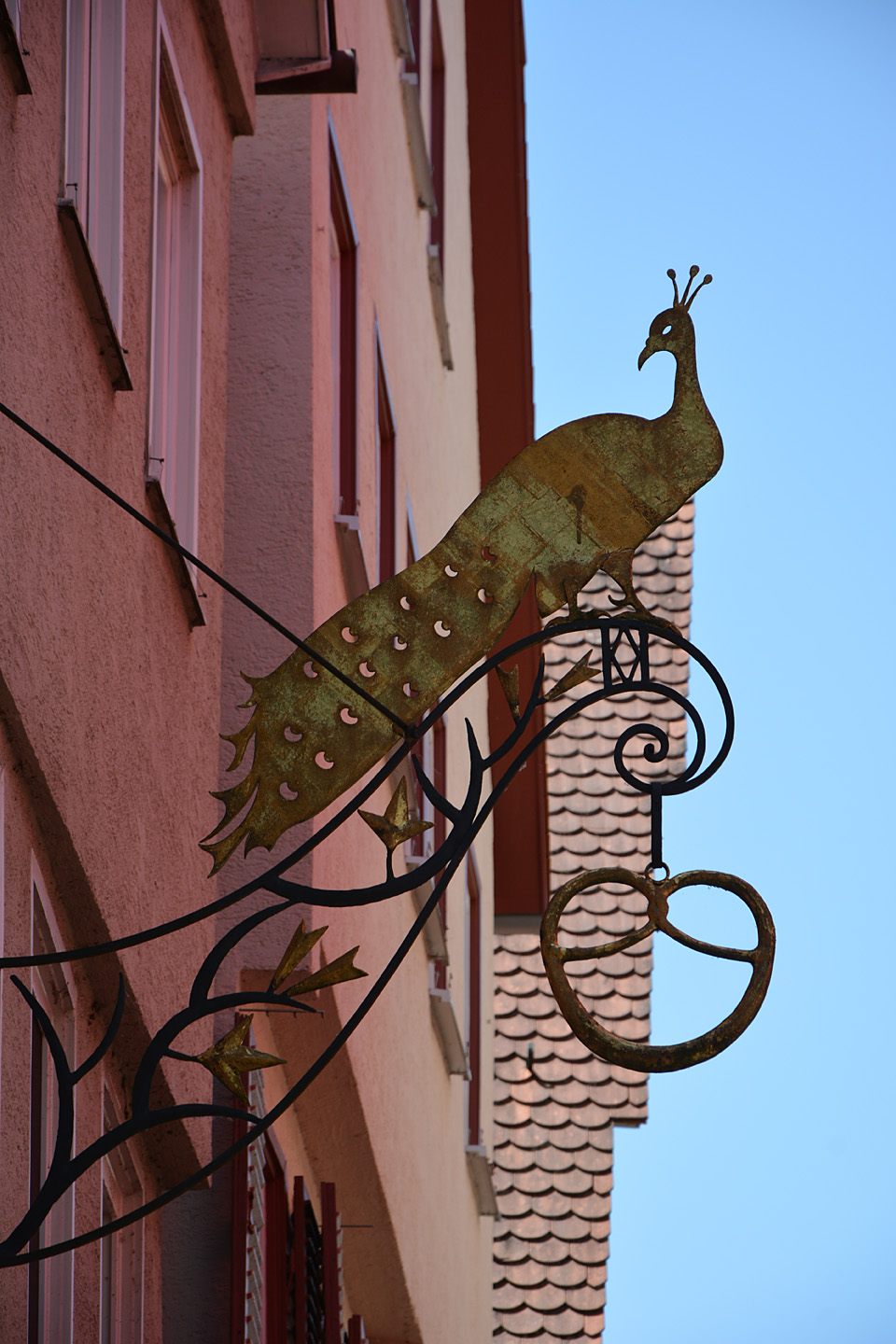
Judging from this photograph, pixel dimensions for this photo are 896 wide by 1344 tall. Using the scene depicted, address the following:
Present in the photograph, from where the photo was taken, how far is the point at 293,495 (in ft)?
21.1

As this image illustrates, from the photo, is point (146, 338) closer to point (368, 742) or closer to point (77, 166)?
point (77, 166)

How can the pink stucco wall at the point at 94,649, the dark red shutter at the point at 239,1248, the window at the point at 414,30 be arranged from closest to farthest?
the pink stucco wall at the point at 94,649 → the dark red shutter at the point at 239,1248 → the window at the point at 414,30

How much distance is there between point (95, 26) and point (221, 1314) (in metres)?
3.25

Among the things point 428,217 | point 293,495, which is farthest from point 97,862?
point 428,217

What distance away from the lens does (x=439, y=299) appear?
10617 mm

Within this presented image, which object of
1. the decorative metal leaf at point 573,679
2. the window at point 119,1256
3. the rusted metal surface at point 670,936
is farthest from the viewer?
the window at point 119,1256

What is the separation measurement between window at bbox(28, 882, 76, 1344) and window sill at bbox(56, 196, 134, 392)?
1.02 metres

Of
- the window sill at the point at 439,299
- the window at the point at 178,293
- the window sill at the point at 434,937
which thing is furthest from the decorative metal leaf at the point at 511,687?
the window sill at the point at 439,299

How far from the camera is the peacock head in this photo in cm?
363

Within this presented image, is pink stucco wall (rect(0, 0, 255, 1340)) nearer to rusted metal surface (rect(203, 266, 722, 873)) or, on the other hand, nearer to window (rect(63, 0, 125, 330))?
window (rect(63, 0, 125, 330))

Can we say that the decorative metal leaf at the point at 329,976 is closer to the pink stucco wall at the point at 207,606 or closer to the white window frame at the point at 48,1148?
the pink stucco wall at the point at 207,606

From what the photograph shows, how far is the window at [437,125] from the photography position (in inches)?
442

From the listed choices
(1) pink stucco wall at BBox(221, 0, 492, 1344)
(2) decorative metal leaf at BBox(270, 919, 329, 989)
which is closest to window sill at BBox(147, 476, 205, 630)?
(1) pink stucco wall at BBox(221, 0, 492, 1344)

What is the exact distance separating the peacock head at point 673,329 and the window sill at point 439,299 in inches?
270
